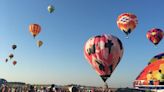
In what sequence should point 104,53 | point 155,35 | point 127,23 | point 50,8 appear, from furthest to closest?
point 50,8 < point 155,35 < point 127,23 < point 104,53

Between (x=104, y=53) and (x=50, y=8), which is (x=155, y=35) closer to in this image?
(x=50, y=8)

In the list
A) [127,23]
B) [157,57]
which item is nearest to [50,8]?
[127,23]

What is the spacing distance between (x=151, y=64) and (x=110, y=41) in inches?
996

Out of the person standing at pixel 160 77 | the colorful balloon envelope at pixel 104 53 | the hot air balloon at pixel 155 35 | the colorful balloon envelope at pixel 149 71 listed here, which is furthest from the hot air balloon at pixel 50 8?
the colorful balloon envelope at pixel 104 53

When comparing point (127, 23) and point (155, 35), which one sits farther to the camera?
point (155, 35)

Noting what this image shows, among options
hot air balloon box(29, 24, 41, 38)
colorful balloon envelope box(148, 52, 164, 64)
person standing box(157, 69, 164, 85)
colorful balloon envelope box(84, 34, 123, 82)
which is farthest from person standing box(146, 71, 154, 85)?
colorful balloon envelope box(84, 34, 123, 82)

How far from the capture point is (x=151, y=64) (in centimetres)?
5116

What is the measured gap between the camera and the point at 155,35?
4369cm

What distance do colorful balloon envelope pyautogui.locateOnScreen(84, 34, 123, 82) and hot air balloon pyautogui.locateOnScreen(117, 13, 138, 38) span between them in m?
9.84

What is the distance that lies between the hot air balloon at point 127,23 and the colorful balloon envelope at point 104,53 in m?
9.84

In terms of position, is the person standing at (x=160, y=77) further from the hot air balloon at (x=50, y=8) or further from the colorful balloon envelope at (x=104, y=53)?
the colorful balloon envelope at (x=104, y=53)

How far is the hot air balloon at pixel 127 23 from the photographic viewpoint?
37656mm

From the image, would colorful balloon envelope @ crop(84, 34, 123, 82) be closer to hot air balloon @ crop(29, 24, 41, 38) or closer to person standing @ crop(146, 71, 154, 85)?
hot air balloon @ crop(29, 24, 41, 38)

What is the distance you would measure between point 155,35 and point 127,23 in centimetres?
777
